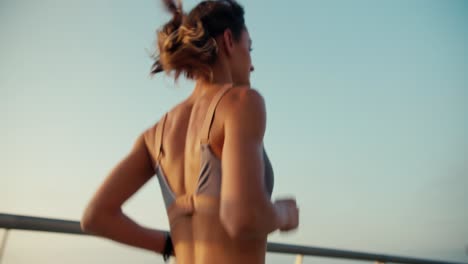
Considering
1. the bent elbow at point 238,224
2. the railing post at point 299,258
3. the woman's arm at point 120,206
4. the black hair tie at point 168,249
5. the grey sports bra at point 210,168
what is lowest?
the railing post at point 299,258

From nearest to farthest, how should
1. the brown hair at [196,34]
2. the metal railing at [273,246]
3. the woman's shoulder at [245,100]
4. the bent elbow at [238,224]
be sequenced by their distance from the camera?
the bent elbow at [238,224]
the woman's shoulder at [245,100]
the brown hair at [196,34]
the metal railing at [273,246]

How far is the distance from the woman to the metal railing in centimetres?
31

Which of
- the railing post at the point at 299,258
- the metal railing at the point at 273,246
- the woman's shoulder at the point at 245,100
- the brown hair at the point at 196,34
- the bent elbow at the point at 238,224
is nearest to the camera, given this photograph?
the bent elbow at the point at 238,224

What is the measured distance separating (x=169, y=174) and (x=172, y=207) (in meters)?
0.10

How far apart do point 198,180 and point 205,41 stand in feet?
1.43

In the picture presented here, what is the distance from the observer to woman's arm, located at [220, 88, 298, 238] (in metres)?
0.75

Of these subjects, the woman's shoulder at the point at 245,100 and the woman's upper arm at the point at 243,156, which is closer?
the woman's upper arm at the point at 243,156

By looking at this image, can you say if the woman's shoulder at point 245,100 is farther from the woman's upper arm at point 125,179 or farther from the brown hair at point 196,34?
the woman's upper arm at point 125,179

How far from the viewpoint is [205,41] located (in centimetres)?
110

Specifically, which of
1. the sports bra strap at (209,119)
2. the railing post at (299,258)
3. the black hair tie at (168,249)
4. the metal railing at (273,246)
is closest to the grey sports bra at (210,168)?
the sports bra strap at (209,119)

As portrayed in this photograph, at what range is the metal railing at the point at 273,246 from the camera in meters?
1.26

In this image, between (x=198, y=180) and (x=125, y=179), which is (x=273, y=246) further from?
(x=198, y=180)

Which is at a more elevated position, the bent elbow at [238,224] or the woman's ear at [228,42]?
the woman's ear at [228,42]

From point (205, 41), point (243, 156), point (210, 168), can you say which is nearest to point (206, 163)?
point (210, 168)
